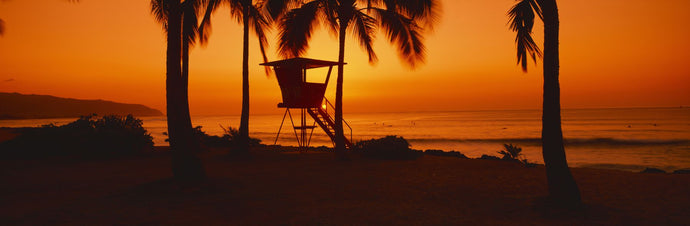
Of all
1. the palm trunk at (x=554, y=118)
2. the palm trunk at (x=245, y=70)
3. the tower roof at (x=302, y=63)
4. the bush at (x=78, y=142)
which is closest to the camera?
the palm trunk at (x=554, y=118)

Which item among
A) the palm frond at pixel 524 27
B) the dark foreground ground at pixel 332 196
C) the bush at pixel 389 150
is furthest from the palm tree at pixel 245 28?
the palm frond at pixel 524 27

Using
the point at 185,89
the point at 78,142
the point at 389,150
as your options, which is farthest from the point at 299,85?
the point at 78,142

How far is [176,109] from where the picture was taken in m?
9.11

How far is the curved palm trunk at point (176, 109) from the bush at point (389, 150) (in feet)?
25.2

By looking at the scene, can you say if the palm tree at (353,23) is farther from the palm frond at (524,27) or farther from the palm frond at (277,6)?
the palm frond at (524,27)

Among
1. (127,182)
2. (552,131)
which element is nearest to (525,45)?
(552,131)

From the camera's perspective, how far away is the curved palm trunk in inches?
357

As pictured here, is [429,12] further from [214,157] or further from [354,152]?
[214,157]

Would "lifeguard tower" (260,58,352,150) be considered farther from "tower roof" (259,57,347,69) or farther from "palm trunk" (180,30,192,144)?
"palm trunk" (180,30,192,144)

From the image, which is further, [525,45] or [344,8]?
[344,8]

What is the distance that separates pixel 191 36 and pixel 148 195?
311 inches

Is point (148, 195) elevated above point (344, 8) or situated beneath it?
situated beneath

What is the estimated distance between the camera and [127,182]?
1025 cm

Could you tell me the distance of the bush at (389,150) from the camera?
15.2 meters
